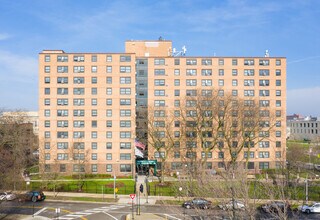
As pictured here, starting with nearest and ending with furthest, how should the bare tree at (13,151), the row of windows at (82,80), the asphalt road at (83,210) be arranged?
the asphalt road at (83,210)
the bare tree at (13,151)
the row of windows at (82,80)

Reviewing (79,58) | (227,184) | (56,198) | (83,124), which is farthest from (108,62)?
(227,184)

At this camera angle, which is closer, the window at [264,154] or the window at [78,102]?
the window at [78,102]

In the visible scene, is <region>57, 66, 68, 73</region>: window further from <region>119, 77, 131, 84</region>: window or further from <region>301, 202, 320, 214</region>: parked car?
<region>301, 202, 320, 214</region>: parked car

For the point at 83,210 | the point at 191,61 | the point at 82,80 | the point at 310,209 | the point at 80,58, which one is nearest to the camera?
the point at 310,209

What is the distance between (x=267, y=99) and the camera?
73.6 m

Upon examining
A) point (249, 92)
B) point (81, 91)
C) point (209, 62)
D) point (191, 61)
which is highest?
point (191, 61)

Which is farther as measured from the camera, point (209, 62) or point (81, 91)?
point (209, 62)

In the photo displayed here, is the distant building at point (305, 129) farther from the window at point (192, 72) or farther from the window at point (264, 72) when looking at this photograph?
the window at point (192, 72)

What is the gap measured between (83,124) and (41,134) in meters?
8.41

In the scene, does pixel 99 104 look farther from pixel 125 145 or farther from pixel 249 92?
pixel 249 92

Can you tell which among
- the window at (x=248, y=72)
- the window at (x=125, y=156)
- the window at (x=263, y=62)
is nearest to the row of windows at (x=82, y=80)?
the window at (x=125, y=156)

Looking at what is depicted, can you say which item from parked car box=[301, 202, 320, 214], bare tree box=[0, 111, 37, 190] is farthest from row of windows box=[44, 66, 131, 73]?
parked car box=[301, 202, 320, 214]

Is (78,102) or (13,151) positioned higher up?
(78,102)

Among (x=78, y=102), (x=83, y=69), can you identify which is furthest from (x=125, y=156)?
(x=83, y=69)
